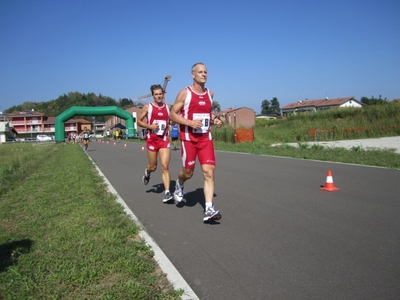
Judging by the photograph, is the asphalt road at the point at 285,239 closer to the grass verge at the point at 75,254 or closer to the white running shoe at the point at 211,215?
the white running shoe at the point at 211,215

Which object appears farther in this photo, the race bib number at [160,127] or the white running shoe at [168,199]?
the race bib number at [160,127]

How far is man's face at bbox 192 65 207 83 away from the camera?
5.44 meters

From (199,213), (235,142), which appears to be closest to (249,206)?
(199,213)

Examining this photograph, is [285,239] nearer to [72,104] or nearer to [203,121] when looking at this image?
[203,121]

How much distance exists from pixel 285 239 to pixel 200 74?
8.71 ft

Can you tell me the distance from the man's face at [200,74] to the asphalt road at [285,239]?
82.6 inches

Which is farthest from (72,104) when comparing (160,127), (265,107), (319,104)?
(160,127)

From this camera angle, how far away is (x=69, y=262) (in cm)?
365

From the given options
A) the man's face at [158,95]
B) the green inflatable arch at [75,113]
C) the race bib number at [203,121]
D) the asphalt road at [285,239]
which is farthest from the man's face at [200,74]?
the green inflatable arch at [75,113]

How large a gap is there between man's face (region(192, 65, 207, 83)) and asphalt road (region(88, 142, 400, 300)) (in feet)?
6.88

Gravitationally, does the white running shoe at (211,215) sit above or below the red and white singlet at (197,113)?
below

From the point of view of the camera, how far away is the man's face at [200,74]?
5.44 m

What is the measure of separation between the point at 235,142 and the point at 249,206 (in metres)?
23.1

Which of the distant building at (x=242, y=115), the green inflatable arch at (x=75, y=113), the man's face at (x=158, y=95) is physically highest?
the distant building at (x=242, y=115)
